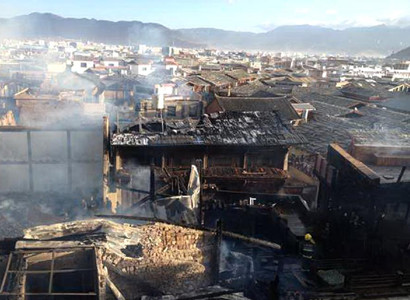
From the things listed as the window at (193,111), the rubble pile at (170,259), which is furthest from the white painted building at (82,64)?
the rubble pile at (170,259)

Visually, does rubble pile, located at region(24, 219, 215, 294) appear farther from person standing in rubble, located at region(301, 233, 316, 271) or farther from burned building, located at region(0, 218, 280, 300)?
person standing in rubble, located at region(301, 233, 316, 271)

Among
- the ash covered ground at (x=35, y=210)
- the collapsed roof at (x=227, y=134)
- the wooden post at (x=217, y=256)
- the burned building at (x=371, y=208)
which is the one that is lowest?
the ash covered ground at (x=35, y=210)

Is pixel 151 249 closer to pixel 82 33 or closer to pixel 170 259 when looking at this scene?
pixel 170 259

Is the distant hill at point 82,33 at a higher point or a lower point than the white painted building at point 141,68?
higher

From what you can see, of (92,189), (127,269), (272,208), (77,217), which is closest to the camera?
(127,269)

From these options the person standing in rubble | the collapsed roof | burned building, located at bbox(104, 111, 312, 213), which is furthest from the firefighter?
the collapsed roof

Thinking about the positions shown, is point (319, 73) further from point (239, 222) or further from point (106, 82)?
point (239, 222)

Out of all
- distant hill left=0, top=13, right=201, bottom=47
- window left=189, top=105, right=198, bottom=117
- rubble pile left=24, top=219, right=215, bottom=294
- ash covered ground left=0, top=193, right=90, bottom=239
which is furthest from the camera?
distant hill left=0, top=13, right=201, bottom=47

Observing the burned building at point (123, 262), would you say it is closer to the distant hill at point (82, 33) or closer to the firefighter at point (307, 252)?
the firefighter at point (307, 252)

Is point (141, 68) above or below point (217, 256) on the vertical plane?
above

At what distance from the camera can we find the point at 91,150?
14.9 metres

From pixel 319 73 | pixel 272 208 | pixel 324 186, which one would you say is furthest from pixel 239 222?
pixel 319 73

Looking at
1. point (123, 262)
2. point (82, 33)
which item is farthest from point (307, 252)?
point (82, 33)

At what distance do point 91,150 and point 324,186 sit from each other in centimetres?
860
